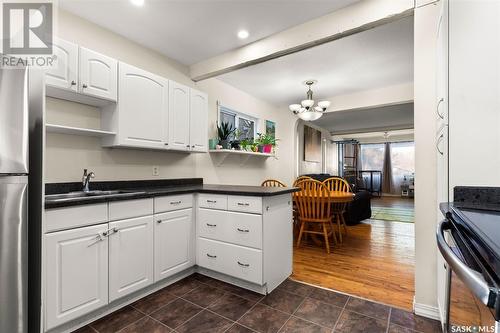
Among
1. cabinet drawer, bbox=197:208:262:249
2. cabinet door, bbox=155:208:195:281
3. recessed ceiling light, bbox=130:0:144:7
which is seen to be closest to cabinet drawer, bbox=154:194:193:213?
cabinet door, bbox=155:208:195:281

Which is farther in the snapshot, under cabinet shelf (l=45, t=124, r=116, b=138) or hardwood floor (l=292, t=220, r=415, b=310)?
hardwood floor (l=292, t=220, r=415, b=310)

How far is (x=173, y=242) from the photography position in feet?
7.39

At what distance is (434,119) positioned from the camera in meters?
1.74

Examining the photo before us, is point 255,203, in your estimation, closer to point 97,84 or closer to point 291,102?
point 97,84

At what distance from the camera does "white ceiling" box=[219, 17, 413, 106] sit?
2.64 meters

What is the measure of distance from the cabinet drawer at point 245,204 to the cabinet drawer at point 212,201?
0.06m

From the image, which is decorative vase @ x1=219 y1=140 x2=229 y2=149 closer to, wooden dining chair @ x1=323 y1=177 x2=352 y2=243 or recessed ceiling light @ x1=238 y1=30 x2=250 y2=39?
recessed ceiling light @ x1=238 y1=30 x2=250 y2=39

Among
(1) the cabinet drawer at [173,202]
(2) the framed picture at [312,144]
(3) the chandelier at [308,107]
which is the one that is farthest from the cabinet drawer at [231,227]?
(2) the framed picture at [312,144]

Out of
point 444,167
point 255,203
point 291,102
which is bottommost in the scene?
point 255,203

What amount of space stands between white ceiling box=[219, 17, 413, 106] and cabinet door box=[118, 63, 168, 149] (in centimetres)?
143

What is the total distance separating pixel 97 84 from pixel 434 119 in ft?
8.75

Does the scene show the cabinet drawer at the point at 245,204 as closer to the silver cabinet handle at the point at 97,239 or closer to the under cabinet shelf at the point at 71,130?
the silver cabinet handle at the point at 97,239

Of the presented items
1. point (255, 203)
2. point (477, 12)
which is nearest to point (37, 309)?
point (255, 203)

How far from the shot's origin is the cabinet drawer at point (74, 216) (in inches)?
58.6
